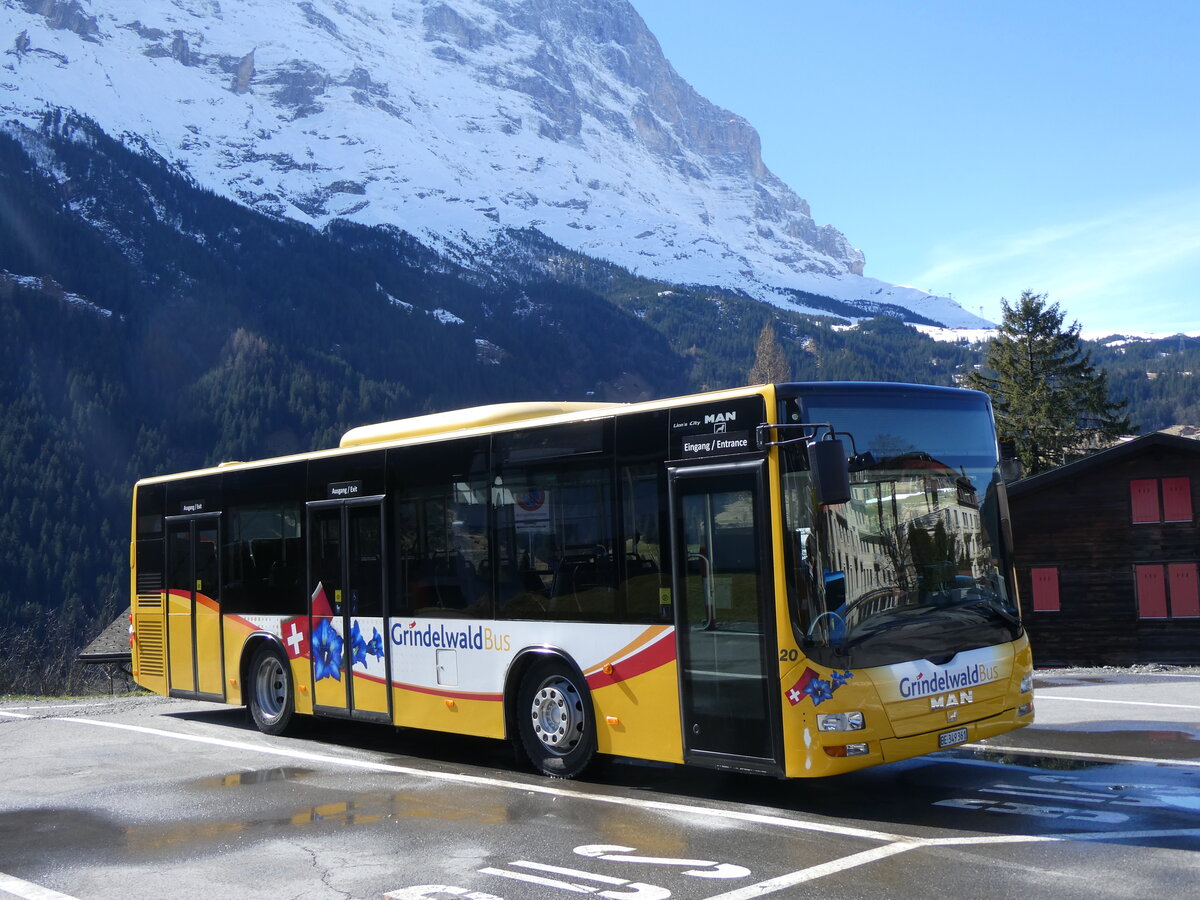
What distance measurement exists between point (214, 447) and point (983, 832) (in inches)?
4365

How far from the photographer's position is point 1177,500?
29234 millimetres

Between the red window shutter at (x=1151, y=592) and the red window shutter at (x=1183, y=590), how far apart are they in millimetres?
219

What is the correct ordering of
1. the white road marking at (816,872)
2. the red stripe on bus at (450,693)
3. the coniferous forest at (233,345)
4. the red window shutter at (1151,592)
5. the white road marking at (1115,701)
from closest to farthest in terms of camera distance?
the white road marking at (816,872) → the red stripe on bus at (450,693) → the white road marking at (1115,701) → the red window shutter at (1151,592) → the coniferous forest at (233,345)

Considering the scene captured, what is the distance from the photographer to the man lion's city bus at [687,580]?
762cm

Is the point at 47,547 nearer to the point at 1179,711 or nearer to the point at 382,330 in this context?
the point at 382,330

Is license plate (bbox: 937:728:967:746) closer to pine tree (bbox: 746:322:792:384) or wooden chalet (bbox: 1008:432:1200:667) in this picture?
wooden chalet (bbox: 1008:432:1200:667)

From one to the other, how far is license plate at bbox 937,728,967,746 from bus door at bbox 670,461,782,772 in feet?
3.60

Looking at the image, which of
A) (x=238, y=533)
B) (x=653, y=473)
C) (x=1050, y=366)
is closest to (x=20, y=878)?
(x=653, y=473)

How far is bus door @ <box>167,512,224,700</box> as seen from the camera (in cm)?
1347

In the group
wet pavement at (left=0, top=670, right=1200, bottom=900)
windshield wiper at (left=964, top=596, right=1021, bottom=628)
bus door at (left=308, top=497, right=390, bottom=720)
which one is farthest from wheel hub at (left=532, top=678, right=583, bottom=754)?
windshield wiper at (left=964, top=596, right=1021, bottom=628)

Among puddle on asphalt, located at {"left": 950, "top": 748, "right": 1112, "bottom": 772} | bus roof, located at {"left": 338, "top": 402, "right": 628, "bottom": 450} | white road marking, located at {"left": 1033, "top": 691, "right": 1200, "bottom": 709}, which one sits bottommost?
white road marking, located at {"left": 1033, "top": 691, "right": 1200, "bottom": 709}

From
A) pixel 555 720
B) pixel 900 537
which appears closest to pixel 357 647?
pixel 555 720

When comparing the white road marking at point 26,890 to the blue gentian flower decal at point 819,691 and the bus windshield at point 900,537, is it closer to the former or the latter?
the blue gentian flower decal at point 819,691

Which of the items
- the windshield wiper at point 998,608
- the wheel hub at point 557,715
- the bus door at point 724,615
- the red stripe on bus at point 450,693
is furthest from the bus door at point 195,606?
the windshield wiper at point 998,608
